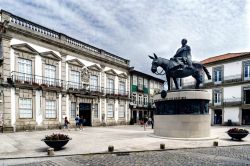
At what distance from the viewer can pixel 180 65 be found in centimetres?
1562

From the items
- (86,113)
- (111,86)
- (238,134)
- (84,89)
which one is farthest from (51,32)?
(238,134)

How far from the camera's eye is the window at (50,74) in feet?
78.6

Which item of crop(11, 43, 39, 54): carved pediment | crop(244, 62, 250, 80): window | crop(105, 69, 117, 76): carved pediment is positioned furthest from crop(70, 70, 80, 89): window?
crop(244, 62, 250, 80): window

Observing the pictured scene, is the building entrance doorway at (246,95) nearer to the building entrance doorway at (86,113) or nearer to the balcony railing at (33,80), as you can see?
the building entrance doorway at (86,113)

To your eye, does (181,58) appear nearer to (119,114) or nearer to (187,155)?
(187,155)

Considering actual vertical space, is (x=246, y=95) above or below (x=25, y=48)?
below

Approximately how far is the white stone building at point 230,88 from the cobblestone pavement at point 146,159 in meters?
25.9

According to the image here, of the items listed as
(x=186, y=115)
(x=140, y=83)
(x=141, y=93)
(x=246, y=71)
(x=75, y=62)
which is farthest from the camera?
(x=141, y=93)

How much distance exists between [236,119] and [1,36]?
3073 centimetres

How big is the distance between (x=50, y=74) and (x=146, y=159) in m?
17.7

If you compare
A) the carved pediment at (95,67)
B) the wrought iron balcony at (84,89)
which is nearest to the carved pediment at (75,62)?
the carved pediment at (95,67)

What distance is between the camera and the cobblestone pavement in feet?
27.9

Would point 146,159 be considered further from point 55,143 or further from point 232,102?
point 232,102

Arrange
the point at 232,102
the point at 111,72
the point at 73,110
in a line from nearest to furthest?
1. the point at 73,110
2. the point at 111,72
3. the point at 232,102
